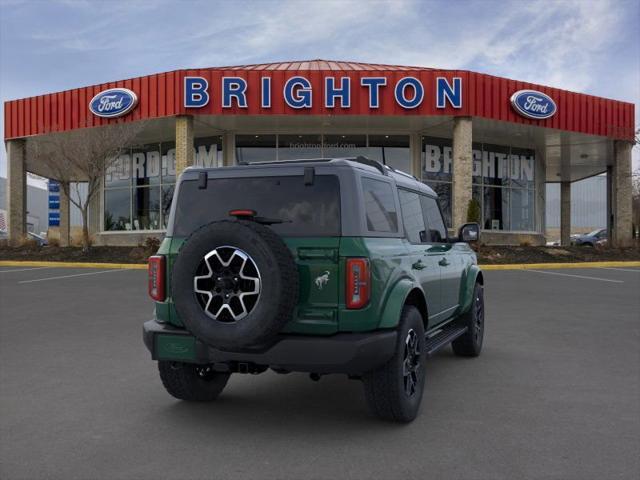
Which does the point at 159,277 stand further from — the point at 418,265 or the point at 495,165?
the point at 495,165

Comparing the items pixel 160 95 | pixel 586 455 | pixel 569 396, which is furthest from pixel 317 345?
pixel 160 95

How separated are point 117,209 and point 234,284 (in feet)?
85.4

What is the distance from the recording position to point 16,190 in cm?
2620

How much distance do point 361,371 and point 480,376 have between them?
7.65 feet

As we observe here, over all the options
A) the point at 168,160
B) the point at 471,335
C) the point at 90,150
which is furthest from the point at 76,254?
the point at 471,335

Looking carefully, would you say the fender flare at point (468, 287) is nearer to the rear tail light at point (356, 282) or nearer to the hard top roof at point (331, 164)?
the hard top roof at point (331, 164)

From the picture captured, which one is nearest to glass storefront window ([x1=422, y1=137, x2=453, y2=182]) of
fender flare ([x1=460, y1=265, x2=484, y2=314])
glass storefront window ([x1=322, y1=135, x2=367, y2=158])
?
glass storefront window ([x1=322, y1=135, x2=367, y2=158])

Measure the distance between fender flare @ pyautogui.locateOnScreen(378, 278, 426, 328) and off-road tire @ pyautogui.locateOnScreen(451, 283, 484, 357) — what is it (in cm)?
240

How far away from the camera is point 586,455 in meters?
3.67

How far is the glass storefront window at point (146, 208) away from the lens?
26941 mm

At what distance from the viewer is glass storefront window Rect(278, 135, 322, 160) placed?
25.4m

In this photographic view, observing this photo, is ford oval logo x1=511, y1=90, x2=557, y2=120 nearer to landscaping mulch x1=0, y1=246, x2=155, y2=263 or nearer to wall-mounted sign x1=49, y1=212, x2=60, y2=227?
landscaping mulch x1=0, y1=246, x2=155, y2=263

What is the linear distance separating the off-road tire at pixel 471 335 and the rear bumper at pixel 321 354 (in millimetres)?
2724

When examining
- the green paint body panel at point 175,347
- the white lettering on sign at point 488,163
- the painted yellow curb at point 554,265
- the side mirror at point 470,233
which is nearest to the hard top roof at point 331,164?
the green paint body panel at point 175,347
